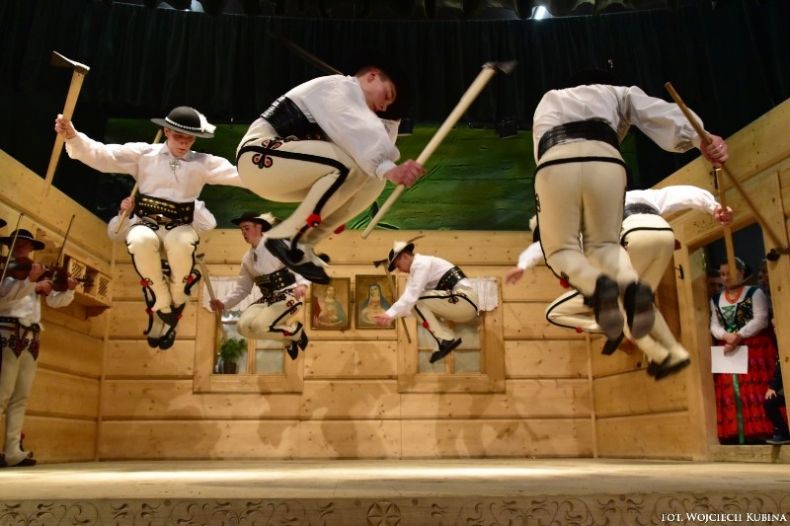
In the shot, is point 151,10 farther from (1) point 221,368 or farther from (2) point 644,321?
(2) point 644,321

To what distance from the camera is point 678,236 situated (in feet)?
20.7

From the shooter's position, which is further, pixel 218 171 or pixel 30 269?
pixel 30 269

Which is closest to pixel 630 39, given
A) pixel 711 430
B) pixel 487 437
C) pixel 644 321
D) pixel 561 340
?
pixel 561 340

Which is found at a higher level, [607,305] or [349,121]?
[349,121]

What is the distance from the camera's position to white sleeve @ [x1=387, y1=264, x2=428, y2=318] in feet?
21.0

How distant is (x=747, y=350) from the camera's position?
531cm

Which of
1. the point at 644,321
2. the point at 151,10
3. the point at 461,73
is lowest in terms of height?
the point at 644,321

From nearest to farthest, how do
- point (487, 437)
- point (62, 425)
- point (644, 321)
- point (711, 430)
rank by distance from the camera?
point (644, 321)
point (711, 430)
point (62, 425)
point (487, 437)

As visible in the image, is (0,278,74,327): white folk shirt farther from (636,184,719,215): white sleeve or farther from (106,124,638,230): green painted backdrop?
(636,184,719,215): white sleeve

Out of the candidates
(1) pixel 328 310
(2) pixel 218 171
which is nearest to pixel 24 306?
(2) pixel 218 171

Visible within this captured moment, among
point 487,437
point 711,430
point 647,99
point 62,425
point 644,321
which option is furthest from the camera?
point 487,437

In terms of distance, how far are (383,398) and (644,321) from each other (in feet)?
16.8

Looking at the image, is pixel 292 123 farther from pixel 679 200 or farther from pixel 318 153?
pixel 679 200

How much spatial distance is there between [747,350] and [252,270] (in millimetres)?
4014
